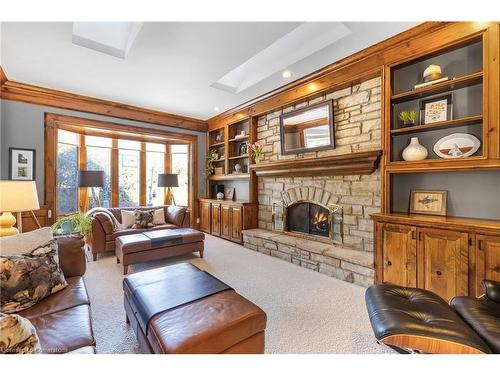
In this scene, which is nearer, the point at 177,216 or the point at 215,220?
the point at 177,216

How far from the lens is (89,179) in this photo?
4.39 metres

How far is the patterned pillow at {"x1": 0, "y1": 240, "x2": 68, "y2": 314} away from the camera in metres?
1.45

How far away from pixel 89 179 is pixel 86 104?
1.41m

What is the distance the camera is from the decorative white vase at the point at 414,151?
2.51 metres

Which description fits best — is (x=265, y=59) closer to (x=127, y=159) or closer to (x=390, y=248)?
(x=390, y=248)

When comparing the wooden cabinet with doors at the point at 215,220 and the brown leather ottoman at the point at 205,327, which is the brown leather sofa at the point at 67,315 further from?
the wooden cabinet with doors at the point at 215,220

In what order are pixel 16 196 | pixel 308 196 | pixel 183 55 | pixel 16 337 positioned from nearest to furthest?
pixel 16 337
pixel 16 196
pixel 183 55
pixel 308 196

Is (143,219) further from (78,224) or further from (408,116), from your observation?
(408,116)

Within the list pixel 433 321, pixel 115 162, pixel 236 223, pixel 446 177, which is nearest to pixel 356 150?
pixel 446 177

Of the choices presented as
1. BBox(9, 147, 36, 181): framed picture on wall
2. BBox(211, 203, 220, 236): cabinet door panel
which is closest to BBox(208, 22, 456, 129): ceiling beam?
BBox(211, 203, 220, 236): cabinet door panel

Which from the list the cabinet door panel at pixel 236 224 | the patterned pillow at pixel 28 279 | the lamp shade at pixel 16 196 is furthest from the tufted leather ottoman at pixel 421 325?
the cabinet door panel at pixel 236 224

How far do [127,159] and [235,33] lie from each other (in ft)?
15.2

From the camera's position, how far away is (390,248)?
2451 millimetres
